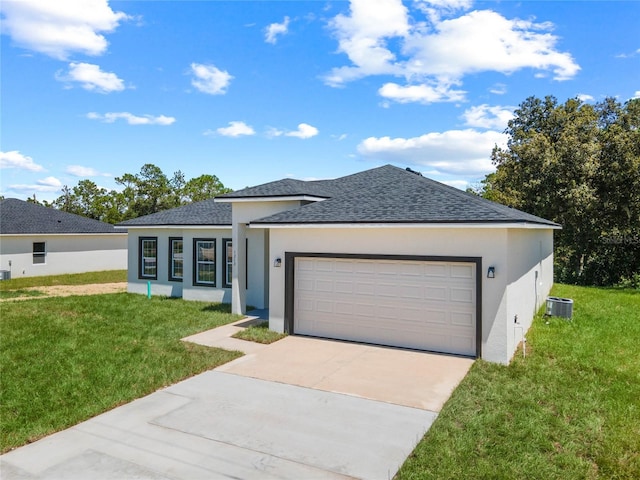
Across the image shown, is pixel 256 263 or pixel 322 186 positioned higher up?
pixel 322 186

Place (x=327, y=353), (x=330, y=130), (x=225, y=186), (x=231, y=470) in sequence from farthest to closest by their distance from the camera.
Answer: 1. (x=225, y=186)
2. (x=330, y=130)
3. (x=327, y=353)
4. (x=231, y=470)

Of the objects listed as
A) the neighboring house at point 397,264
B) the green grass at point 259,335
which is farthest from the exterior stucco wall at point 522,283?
the green grass at point 259,335

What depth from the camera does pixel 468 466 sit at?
4.83 meters

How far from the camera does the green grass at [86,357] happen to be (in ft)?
20.8

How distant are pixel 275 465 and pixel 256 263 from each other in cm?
1060

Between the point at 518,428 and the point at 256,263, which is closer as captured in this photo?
the point at 518,428

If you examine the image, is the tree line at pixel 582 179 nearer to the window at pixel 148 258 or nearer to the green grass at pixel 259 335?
the green grass at pixel 259 335

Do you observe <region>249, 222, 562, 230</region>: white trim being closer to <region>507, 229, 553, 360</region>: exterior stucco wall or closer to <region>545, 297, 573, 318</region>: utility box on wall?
<region>507, 229, 553, 360</region>: exterior stucco wall

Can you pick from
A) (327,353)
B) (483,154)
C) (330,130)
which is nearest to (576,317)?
(327,353)

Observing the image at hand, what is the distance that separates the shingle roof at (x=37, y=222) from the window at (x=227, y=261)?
16.7 meters

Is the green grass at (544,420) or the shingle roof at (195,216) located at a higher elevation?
the shingle roof at (195,216)

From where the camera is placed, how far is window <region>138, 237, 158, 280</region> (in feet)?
60.3

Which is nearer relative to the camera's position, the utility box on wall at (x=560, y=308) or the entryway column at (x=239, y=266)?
the utility box on wall at (x=560, y=308)

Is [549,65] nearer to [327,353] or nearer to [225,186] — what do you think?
[327,353]
